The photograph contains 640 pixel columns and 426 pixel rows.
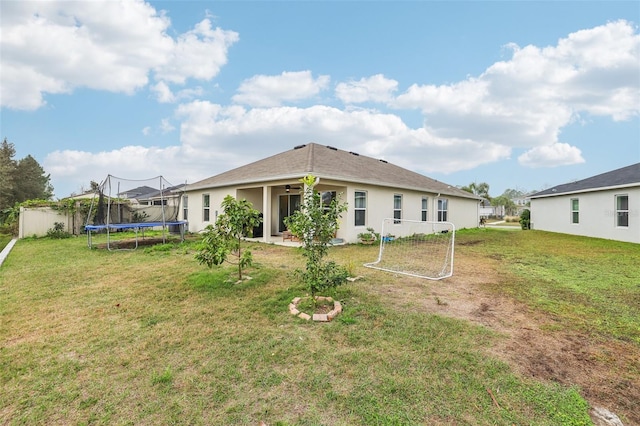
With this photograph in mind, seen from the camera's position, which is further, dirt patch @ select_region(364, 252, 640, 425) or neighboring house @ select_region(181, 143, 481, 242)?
neighboring house @ select_region(181, 143, 481, 242)

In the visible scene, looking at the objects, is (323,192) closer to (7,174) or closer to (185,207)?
(185,207)

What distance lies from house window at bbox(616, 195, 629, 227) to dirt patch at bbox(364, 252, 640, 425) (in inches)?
489

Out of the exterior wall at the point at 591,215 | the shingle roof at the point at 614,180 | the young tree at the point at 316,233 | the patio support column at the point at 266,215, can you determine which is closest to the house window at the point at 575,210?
the exterior wall at the point at 591,215

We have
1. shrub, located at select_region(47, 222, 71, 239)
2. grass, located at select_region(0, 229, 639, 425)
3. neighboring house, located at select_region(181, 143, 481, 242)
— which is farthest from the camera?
shrub, located at select_region(47, 222, 71, 239)

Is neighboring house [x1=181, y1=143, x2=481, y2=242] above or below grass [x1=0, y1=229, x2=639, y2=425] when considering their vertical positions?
above

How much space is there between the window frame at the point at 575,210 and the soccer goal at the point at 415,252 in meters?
7.06

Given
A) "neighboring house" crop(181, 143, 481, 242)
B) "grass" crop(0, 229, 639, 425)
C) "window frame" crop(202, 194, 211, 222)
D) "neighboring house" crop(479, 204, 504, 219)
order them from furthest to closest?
"neighboring house" crop(479, 204, 504, 219) → "window frame" crop(202, 194, 211, 222) → "neighboring house" crop(181, 143, 481, 242) → "grass" crop(0, 229, 639, 425)

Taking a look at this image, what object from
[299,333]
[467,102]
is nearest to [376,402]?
[299,333]

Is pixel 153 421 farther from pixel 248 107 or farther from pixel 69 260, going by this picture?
pixel 248 107

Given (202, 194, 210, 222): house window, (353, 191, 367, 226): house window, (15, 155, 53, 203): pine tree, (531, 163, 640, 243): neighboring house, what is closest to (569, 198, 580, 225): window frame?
(531, 163, 640, 243): neighboring house

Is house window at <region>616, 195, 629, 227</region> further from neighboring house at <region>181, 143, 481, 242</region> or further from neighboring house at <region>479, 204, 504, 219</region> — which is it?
neighboring house at <region>479, 204, 504, 219</region>

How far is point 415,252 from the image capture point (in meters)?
9.50

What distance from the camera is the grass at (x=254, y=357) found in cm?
203

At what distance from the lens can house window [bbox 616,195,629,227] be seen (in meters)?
12.1
